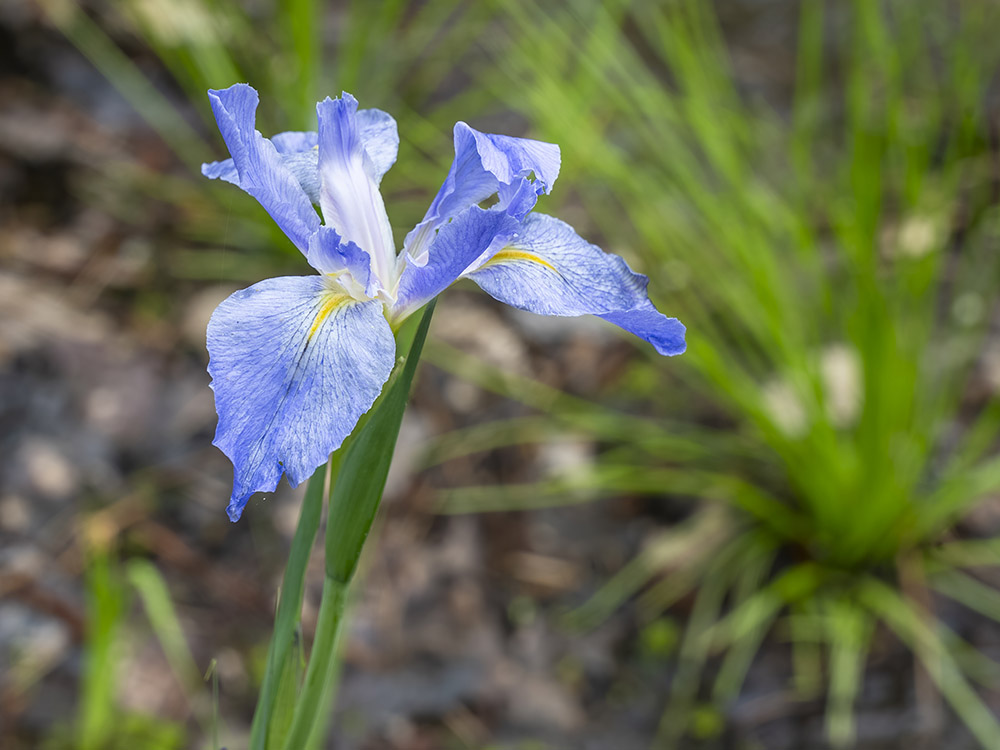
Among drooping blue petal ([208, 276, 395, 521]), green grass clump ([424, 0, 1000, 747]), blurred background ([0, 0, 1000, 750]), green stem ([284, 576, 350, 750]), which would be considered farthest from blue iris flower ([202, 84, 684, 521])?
green grass clump ([424, 0, 1000, 747])

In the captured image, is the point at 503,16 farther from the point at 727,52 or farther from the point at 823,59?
the point at 823,59

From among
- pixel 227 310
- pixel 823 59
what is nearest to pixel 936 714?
pixel 227 310

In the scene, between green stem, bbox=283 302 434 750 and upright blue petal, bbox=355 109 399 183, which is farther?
upright blue petal, bbox=355 109 399 183

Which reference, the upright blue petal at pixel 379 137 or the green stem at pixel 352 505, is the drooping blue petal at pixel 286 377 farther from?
the upright blue petal at pixel 379 137

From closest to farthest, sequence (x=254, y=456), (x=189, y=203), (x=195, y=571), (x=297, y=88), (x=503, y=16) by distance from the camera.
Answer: (x=254, y=456) < (x=195, y=571) < (x=297, y=88) < (x=189, y=203) < (x=503, y=16)

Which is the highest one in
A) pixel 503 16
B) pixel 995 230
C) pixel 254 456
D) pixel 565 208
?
pixel 503 16

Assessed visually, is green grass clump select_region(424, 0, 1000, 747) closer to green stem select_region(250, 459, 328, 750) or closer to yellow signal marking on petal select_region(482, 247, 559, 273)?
yellow signal marking on petal select_region(482, 247, 559, 273)

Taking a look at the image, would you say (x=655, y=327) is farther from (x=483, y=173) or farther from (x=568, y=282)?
(x=483, y=173)
